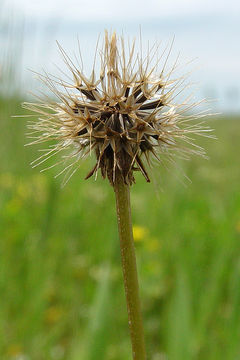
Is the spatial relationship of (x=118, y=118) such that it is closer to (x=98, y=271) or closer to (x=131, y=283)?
(x=131, y=283)

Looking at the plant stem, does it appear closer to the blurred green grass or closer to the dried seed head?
the dried seed head

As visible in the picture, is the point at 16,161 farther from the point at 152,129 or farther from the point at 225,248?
the point at 152,129

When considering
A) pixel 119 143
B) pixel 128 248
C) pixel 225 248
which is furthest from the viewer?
pixel 225 248

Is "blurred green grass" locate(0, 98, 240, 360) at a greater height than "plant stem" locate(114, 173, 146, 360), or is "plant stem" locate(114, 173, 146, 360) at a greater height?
"plant stem" locate(114, 173, 146, 360)

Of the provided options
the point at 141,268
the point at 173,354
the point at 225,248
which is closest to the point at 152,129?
the point at 173,354

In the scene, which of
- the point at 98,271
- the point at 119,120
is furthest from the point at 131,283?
the point at 98,271

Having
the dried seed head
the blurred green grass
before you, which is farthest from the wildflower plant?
the blurred green grass

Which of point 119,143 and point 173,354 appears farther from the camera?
point 173,354
